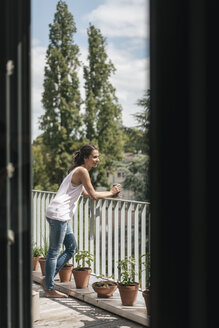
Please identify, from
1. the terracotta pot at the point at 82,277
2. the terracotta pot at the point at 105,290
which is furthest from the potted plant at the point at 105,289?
the terracotta pot at the point at 82,277

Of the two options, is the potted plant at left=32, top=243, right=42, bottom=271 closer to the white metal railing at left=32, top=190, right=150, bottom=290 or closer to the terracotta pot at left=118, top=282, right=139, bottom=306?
the white metal railing at left=32, top=190, right=150, bottom=290

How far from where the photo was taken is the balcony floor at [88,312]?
304 centimetres

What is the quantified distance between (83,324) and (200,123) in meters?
2.47

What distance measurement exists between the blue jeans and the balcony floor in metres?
0.22

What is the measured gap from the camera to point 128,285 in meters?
3.32

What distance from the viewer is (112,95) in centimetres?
2280

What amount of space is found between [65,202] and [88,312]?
3.03ft

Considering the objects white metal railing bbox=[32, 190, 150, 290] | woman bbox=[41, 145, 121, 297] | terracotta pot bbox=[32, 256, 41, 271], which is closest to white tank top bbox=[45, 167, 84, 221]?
woman bbox=[41, 145, 121, 297]

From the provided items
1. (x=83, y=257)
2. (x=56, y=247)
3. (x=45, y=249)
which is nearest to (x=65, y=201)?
(x=56, y=247)

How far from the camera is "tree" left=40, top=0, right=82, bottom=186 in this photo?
2119cm

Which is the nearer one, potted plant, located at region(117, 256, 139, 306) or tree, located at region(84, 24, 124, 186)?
potted plant, located at region(117, 256, 139, 306)

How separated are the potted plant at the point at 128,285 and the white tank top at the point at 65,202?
629mm

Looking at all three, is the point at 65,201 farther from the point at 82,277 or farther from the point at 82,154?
the point at 82,277

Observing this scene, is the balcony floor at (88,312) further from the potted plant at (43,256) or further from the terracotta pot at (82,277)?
the potted plant at (43,256)
